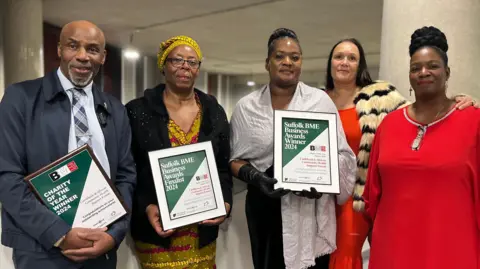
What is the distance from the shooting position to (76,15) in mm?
7527

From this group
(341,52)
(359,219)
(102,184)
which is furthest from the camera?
(341,52)

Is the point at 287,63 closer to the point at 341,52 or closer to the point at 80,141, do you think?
the point at 341,52

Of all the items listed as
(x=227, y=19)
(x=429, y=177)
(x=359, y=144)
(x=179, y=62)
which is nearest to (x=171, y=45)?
(x=179, y=62)

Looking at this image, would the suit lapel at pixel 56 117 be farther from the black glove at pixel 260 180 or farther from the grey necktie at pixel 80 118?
the black glove at pixel 260 180

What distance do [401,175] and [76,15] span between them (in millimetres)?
7230

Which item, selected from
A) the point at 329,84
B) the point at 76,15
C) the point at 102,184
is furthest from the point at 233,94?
the point at 102,184

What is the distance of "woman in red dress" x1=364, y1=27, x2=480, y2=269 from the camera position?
4.89 ft

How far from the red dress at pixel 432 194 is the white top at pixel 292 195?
0.87 ft

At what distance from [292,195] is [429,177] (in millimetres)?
587

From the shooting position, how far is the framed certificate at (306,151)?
178 cm

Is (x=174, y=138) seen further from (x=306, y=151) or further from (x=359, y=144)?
(x=359, y=144)

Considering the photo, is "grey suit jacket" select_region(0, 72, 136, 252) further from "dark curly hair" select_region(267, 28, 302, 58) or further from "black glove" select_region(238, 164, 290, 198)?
"dark curly hair" select_region(267, 28, 302, 58)

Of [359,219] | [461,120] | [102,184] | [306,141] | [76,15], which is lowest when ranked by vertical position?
→ [359,219]

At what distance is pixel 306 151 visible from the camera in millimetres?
1812
